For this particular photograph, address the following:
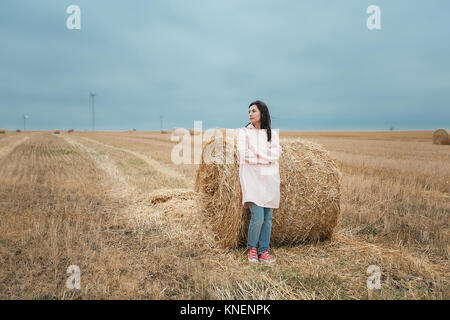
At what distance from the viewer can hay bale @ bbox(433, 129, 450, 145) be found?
22.7 metres

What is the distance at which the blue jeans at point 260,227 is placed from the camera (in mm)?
3979

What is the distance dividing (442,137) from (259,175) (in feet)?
81.6

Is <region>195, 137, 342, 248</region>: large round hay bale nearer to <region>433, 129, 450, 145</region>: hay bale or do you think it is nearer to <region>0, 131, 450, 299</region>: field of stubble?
<region>0, 131, 450, 299</region>: field of stubble

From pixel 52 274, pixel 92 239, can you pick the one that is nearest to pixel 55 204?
pixel 92 239

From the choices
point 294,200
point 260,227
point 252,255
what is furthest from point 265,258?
point 294,200

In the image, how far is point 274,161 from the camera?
159 inches

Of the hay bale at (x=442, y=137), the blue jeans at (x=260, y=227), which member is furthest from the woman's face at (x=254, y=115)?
the hay bale at (x=442, y=137)

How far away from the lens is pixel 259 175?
396 cm

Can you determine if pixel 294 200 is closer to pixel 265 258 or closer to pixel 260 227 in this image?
pixel 260 227

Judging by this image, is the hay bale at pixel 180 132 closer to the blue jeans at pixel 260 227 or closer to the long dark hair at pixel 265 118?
the long dark hair at pixel 265 118

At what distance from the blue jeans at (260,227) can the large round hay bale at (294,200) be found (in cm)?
22

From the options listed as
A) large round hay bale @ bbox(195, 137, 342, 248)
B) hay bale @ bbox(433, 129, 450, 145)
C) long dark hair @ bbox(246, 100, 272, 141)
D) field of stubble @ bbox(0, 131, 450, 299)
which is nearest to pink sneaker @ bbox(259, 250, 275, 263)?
field of stubble @ bbox(0, 131, 450, 299)

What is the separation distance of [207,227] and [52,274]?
2287 millimetres
